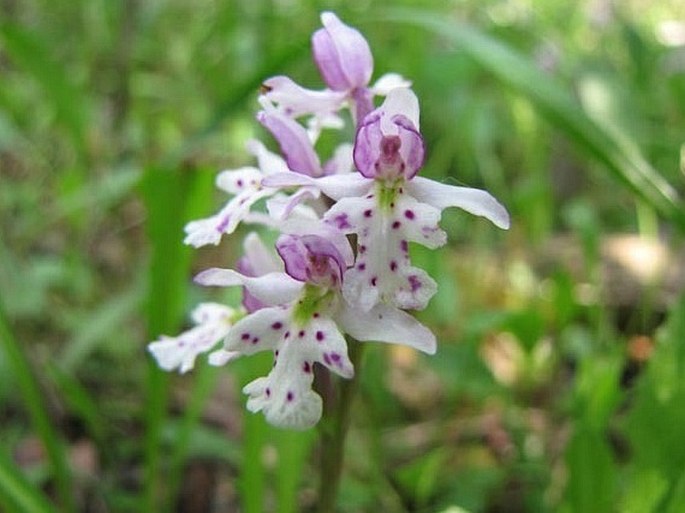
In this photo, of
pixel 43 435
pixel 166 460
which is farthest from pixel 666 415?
pixel 166 460

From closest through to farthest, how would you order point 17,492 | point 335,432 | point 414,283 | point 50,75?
point 414,283 < point 335,432 < point 17,492 < point 50,75

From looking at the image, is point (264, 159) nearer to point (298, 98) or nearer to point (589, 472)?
point (298, 98)

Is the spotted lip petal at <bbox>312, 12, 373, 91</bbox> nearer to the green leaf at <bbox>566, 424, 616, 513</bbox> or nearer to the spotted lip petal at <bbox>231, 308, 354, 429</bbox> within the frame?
the spotted lip petal at <bbox>231, 308, 354, 429</bbox>

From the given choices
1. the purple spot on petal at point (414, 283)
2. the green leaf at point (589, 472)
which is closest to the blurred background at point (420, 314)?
the green leaf at point (589, 472)

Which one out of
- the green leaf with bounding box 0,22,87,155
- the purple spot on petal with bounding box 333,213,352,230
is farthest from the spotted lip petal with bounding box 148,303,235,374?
the green leaf with bounding box 0,22,87,155

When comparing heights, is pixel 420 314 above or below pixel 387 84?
above

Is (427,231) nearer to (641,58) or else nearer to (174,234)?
(174,234)

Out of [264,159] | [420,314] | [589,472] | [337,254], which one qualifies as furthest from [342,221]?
[420,314]
